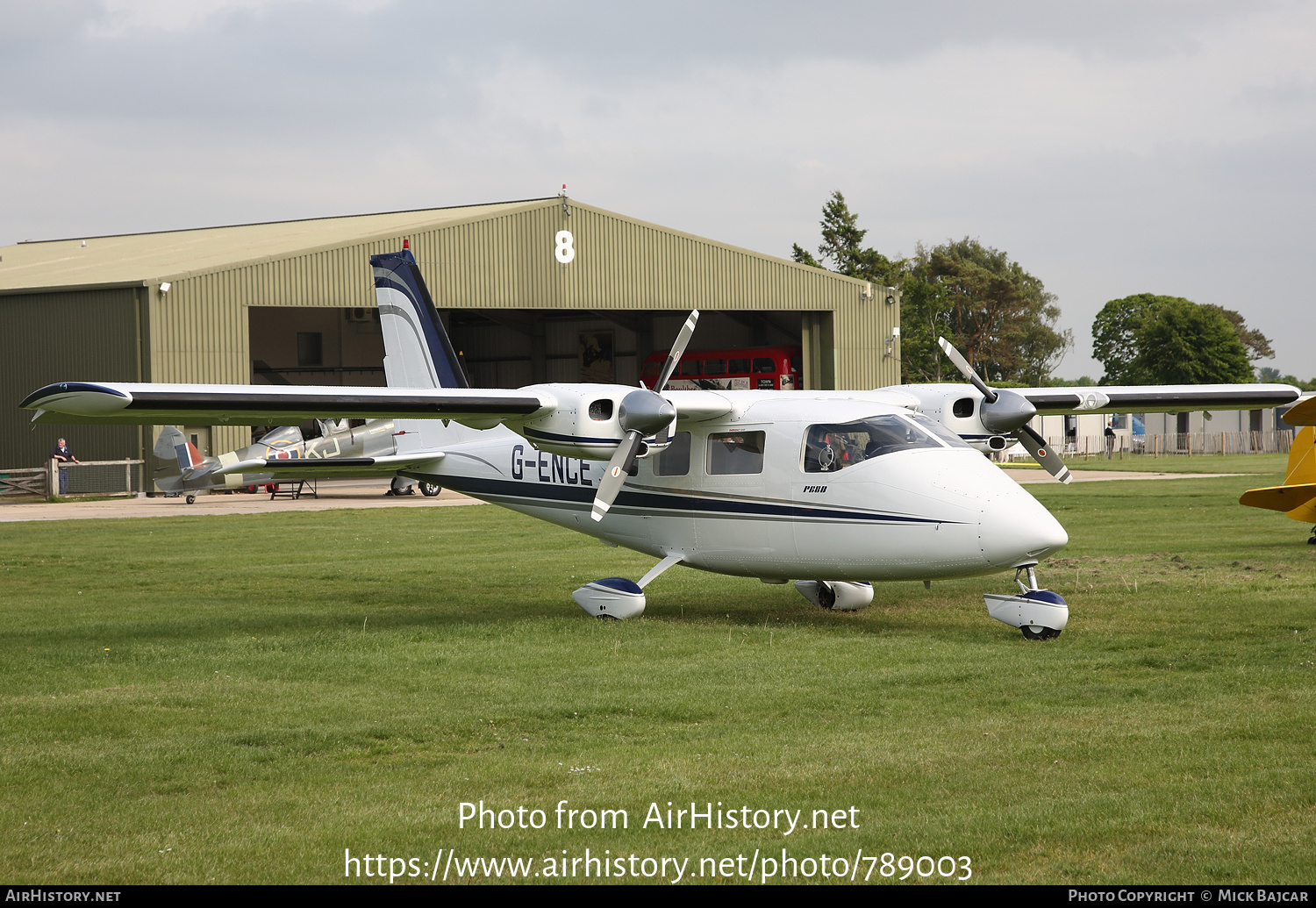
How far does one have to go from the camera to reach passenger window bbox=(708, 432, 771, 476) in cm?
1384

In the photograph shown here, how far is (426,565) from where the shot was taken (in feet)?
65.6

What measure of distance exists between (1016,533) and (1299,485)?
326 inches

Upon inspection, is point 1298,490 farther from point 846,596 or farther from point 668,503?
point 668,503

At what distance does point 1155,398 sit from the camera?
16.6m

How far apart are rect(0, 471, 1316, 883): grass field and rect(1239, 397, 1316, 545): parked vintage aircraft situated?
100cm

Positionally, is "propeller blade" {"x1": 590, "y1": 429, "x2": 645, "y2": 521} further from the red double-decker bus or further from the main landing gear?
the red double-decker bus

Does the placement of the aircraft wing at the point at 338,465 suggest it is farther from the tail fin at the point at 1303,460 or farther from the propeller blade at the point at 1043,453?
the tail fin at the point at 1303,460

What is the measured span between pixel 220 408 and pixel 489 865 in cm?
772

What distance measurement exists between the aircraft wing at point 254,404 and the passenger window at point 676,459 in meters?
1.79

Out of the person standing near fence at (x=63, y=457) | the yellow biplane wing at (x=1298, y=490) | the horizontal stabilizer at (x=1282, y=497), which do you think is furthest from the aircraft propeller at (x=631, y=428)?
the person standing near fence at (x=63, y=457)

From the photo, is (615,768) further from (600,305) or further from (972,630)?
(600,305)

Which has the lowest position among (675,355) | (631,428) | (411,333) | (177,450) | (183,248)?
(177,450)

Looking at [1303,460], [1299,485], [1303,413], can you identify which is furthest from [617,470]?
[1303,460]

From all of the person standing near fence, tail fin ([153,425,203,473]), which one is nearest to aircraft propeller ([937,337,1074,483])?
tail fin ([153,425,203,473])
